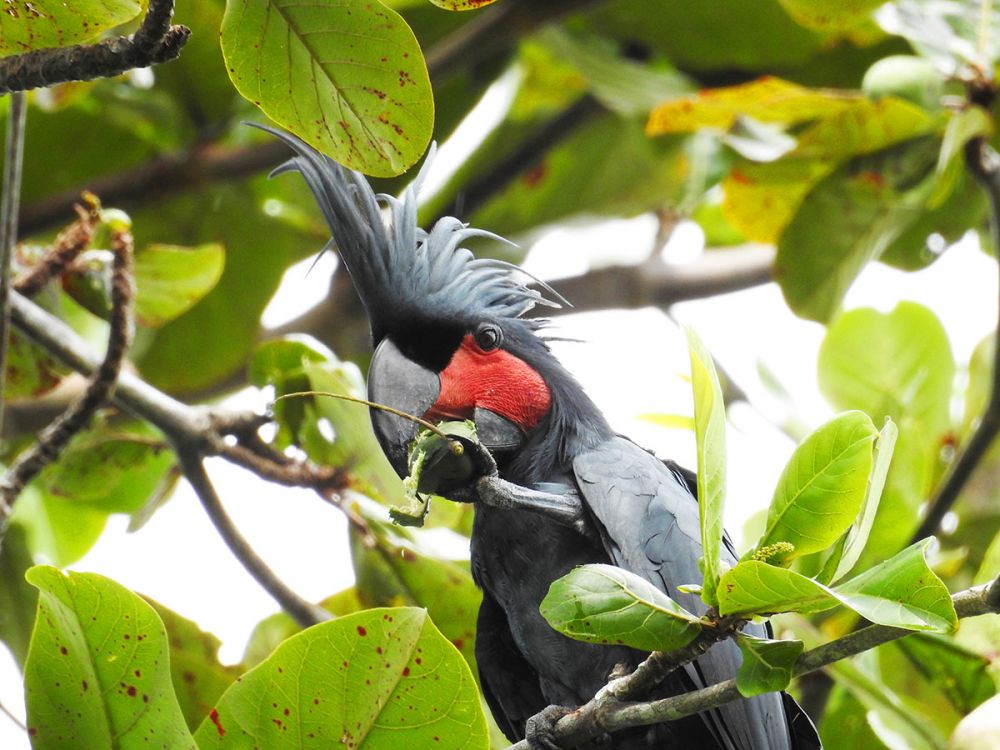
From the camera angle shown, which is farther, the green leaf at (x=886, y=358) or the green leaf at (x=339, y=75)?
the green leaf at (x=886, y=358)

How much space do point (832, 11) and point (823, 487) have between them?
6.56 ft

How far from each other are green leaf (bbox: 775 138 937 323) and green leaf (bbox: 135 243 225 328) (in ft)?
5.37

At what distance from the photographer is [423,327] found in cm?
253

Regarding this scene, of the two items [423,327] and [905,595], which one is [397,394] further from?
[905,595]

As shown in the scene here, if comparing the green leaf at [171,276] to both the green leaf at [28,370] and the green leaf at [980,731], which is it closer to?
the green leaf at [28,370]

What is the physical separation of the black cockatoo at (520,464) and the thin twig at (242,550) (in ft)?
1.47

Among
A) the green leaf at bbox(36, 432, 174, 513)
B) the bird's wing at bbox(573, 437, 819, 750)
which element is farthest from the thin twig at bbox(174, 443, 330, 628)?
the bird's wing at bbox(573, 437, 819, 750)

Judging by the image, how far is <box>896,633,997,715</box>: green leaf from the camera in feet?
8.20

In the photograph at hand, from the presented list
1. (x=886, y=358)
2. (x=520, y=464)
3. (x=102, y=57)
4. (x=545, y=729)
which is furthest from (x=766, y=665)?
(x=886, y=358)

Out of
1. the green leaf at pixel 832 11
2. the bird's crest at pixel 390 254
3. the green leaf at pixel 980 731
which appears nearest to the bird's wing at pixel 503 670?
the bird's crest at pixel 390 254

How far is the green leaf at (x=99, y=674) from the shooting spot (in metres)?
1.69

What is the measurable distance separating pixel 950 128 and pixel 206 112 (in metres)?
2.36

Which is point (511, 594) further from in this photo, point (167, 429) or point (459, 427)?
point (167, 429)

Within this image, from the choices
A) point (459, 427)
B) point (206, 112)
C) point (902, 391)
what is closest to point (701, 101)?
point (902, 391)
